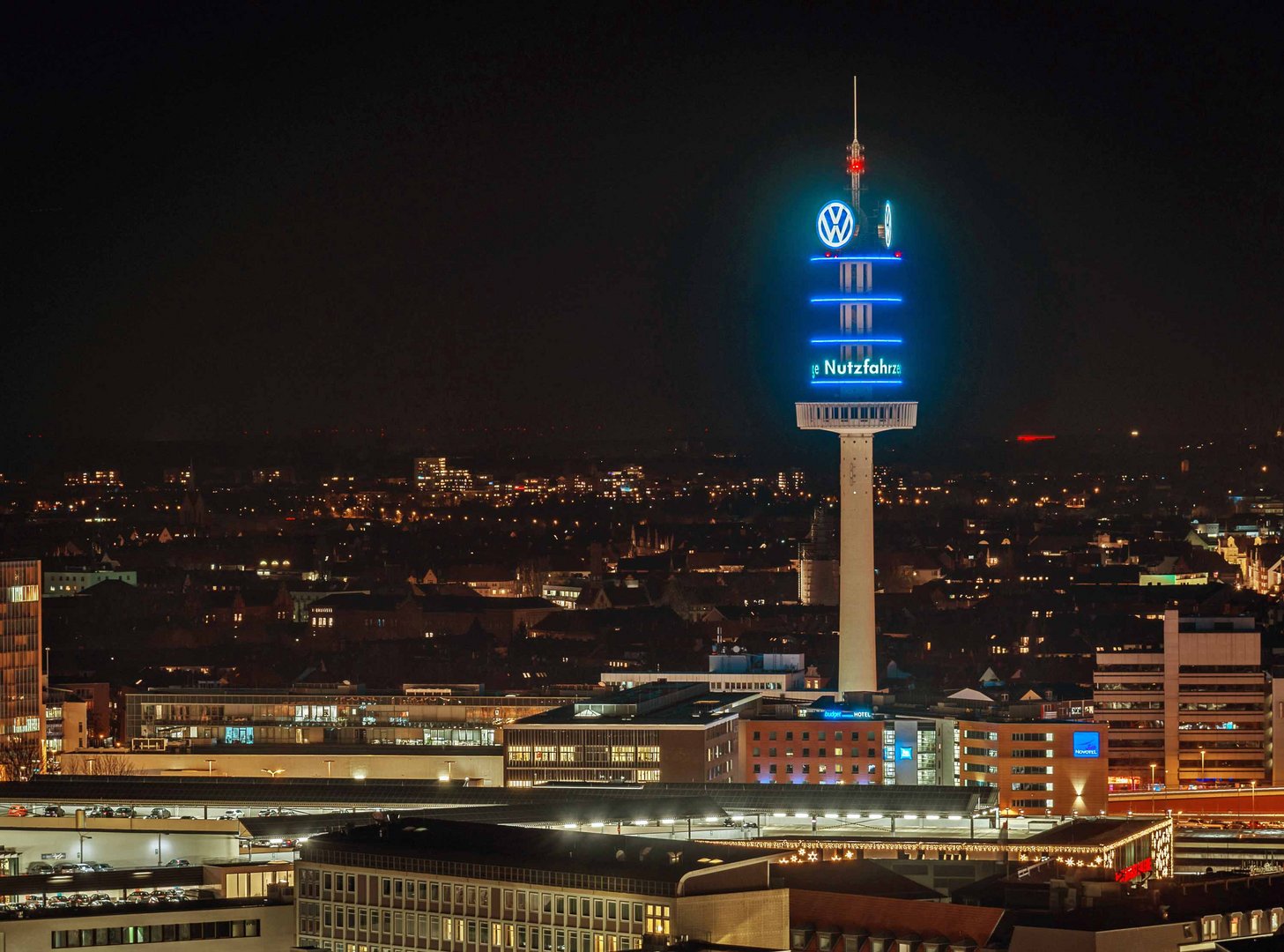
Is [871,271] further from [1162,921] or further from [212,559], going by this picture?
[212,559]

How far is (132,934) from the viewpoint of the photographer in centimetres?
3750

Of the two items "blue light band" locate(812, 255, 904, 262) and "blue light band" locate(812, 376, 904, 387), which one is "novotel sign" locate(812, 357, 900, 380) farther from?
"blue light band" locate(812, 255, 904, 262)

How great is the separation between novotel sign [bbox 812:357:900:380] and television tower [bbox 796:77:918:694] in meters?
0.02

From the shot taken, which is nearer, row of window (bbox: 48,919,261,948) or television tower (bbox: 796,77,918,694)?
row of window (bbox: 48,919,261,948)

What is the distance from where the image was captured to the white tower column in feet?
255

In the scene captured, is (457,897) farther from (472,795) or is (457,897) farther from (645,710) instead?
(645,710)

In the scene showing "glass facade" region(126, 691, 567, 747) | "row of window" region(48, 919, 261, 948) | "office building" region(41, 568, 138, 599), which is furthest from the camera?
"office building" region(41, 568, 138, 599)

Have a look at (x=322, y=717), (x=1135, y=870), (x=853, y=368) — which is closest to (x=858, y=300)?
(x=853, y=368)

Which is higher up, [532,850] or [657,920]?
[532,850]

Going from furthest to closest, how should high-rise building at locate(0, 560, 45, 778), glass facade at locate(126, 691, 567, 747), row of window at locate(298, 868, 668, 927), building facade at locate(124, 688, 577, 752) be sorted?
1. glass facade at locate(126, 691, 567, 747)
2. building facade at locate(124, 688, 577, 752)
3. high-rise building at locate(0, 560, 45, 778)
4. row of window at locate(298, 868, 668, 927)

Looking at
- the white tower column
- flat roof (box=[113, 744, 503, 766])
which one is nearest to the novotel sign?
the white tower column

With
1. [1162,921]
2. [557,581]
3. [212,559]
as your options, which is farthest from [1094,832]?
[212,559]

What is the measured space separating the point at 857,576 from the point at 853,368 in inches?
206

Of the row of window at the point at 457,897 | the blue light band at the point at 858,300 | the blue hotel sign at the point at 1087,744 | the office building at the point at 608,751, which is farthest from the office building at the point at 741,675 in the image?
the row of window at the point at 457,897
